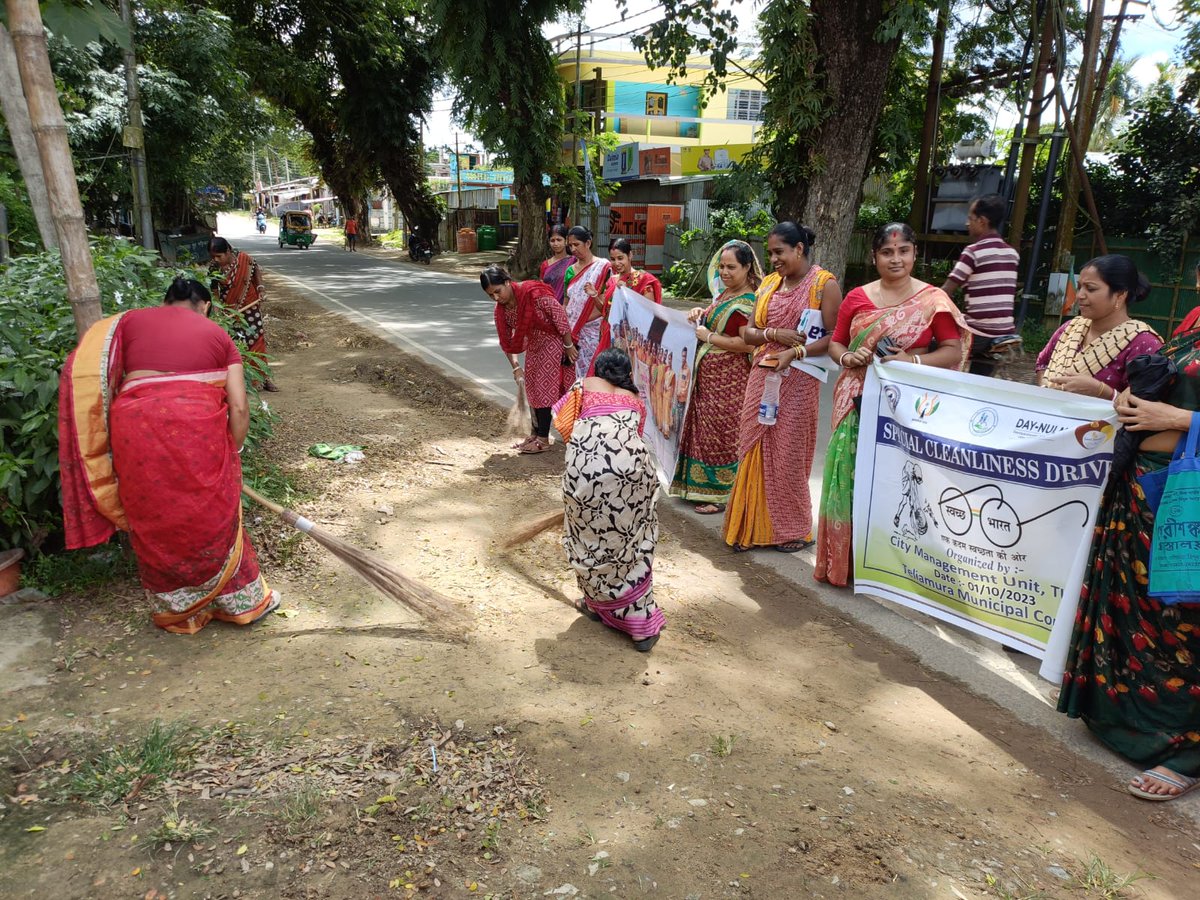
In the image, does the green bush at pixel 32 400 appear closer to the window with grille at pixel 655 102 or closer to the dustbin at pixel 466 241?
the dustbin at pixel 466 241

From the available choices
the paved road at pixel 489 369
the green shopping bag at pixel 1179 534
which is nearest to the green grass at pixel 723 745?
the paved road at pixel 489 369

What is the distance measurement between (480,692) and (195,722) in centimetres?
101

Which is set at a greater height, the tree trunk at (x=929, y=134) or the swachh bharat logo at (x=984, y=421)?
the tree trunk at (x=929, y=134)

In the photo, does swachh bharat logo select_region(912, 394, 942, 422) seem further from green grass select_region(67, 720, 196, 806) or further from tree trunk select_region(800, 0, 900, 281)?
tree trunk select_region(800, 0, 900, 281)

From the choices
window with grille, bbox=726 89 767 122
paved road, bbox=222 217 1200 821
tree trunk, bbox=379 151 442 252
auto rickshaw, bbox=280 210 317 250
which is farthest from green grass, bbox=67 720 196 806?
window with grille, bbox=726 89 767 122

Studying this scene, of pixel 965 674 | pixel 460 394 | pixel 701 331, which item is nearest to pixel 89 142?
pixel 460 394

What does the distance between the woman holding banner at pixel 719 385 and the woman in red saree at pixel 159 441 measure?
2.63 meters

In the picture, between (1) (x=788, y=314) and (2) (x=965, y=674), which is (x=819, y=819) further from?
(1) (x=788, y=314)

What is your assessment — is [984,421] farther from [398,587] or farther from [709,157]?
[709,157]

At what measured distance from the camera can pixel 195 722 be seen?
115 inches

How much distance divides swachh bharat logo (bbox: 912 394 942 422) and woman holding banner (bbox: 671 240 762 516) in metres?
1.22

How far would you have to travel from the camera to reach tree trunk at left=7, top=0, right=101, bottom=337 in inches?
123

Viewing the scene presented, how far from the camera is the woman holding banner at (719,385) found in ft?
15.5

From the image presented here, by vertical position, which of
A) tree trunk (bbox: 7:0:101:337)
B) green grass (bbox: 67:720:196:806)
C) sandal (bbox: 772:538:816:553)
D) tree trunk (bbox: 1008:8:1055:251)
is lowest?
sandal (bbox: 772:538:816:553)
